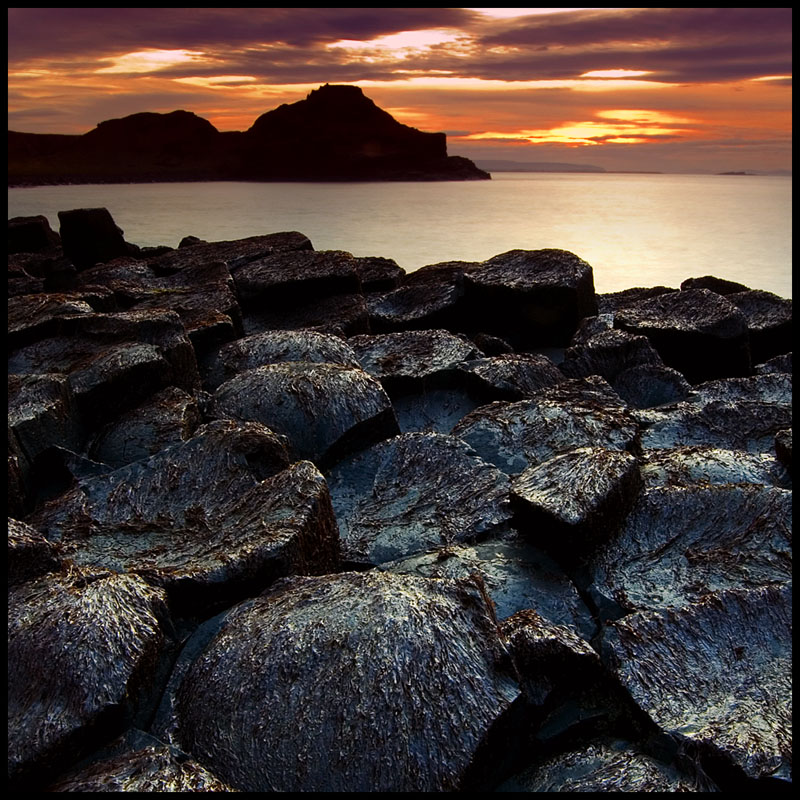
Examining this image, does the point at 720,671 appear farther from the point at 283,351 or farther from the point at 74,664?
the point at 283,351

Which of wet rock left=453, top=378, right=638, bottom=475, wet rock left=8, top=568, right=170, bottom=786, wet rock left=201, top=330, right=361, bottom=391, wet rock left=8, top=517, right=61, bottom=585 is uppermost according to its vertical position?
wet rock left=201, top=330, right=361, bottom=391

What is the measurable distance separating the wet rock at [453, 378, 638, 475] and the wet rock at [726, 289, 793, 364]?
8.57 feet

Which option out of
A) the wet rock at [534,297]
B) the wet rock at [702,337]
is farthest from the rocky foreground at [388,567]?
the wet rock at [534,297]

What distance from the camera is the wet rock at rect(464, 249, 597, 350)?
607 cm

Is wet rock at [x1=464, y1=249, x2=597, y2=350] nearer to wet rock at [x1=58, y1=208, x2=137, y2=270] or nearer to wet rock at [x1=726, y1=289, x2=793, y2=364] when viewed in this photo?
wet rock at [x1=726, y1=289, x2=793, y2=364]

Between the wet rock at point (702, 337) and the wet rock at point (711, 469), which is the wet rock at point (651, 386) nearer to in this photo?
the wet rock at point (702, 337)

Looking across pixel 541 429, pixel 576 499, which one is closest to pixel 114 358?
pixel 541 429

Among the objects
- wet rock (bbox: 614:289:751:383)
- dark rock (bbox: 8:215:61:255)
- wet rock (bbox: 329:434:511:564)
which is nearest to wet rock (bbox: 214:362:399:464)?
wet rock (bbox: 329:434:511:564)

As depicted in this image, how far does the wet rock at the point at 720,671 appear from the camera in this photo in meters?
2.02

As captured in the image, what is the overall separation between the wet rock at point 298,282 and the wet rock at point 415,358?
4.93ft

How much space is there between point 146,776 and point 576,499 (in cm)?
167

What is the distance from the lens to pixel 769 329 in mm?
6172

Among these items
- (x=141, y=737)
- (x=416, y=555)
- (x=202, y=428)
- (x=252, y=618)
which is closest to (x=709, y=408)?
(x=416, y=555)

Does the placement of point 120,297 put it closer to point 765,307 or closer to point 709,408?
point 709,408
